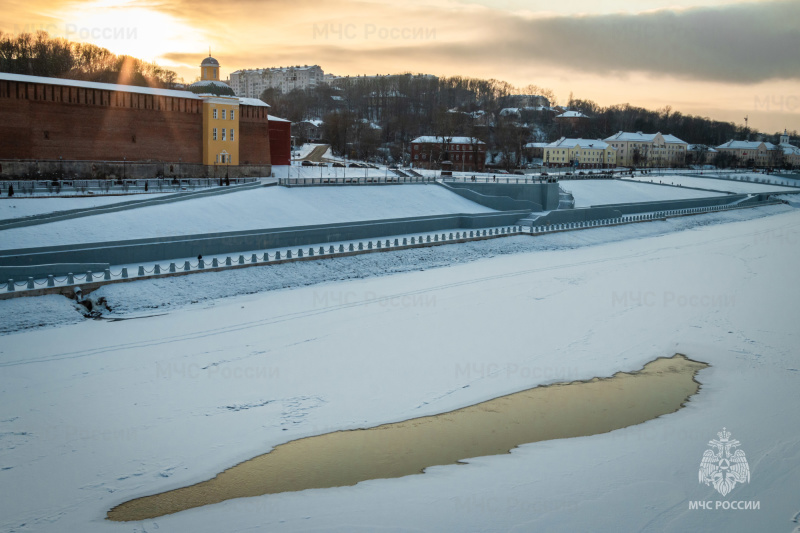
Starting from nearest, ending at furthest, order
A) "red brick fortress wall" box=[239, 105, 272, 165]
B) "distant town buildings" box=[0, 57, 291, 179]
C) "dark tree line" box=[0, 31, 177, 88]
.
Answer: "distant town buildings" box=[0, 57, 291, 179], "red brick fortress wall" box=[239, 105, 272, 165], "dark tree line" box=[0, 31, 177, 88]

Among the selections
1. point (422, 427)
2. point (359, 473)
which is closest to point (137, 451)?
point (359, 473)

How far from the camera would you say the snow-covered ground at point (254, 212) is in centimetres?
2425

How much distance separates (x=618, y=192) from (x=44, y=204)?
45.1m

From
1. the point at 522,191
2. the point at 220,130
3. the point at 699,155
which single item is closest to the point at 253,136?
the point at 220,130

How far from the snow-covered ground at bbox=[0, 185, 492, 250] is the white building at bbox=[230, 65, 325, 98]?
12624cm

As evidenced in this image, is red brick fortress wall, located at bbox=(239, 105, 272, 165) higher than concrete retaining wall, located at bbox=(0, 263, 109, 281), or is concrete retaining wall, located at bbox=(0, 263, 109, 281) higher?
red brick fortress wall, located at bbox=(239, 105, 272, 165)

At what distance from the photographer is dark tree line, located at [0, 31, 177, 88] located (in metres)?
66.6

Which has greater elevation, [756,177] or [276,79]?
[276,79]

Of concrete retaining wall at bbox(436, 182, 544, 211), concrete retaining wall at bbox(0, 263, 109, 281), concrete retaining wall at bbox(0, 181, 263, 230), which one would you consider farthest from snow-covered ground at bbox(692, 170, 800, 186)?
concrete retaining wall at bbox(0, 263, 109, 281)

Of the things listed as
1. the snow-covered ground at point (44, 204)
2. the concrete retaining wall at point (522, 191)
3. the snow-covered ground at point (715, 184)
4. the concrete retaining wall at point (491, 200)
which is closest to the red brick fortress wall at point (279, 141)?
the concrete retaining wall at point (491, 200)

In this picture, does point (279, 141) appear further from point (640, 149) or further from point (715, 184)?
point (640, 149)

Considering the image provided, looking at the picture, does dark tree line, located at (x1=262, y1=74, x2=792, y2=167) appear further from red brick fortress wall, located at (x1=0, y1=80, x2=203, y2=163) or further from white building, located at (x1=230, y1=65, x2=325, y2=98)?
red brick fortress wall, located at (x1=0, y1=80, x2=203, y2=163)

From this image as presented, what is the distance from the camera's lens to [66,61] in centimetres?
7300

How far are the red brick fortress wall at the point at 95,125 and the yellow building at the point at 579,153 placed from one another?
63854 millimetres
